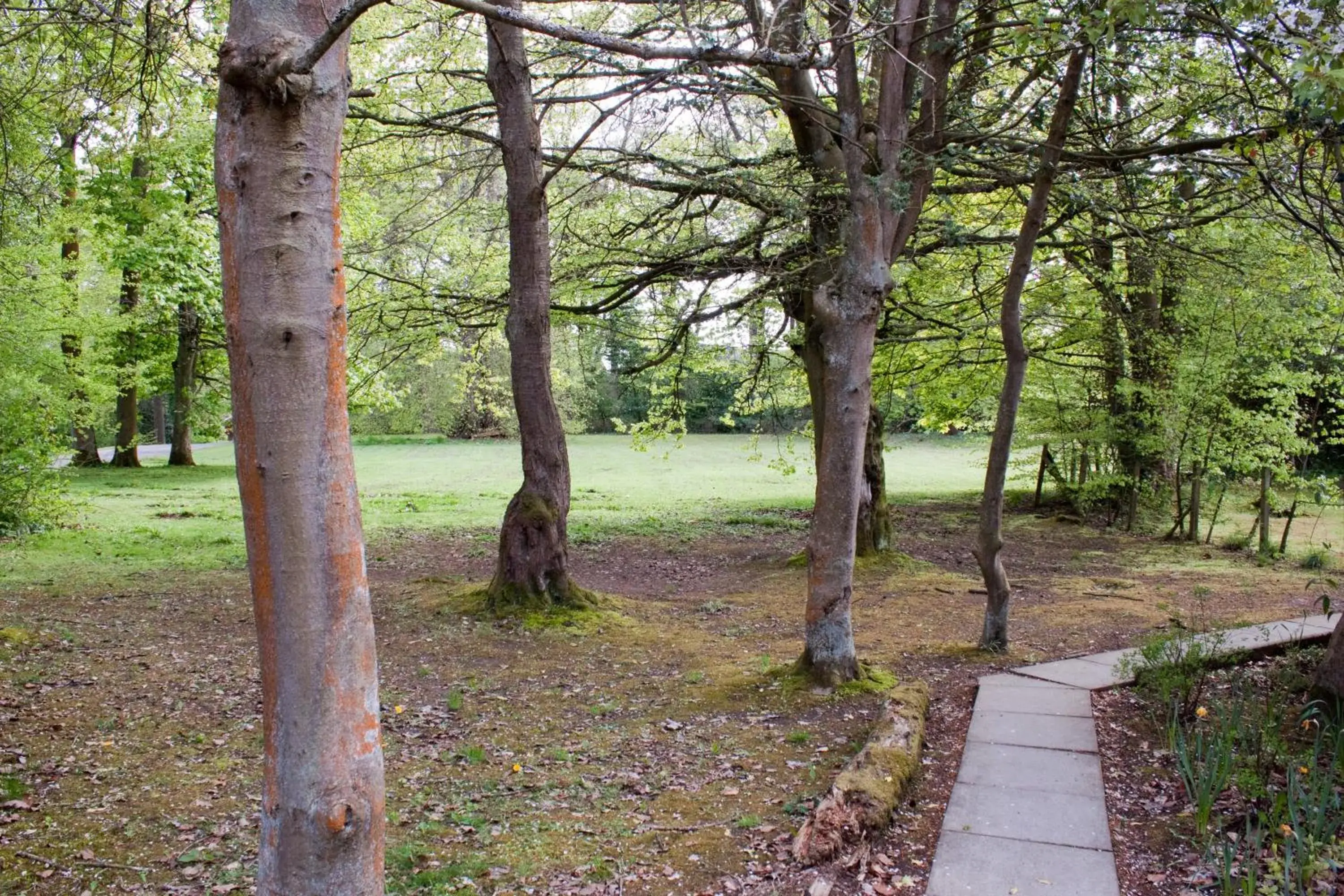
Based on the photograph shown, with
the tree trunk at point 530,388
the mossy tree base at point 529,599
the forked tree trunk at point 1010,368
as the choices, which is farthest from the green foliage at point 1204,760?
the tree trunk at point 530,388

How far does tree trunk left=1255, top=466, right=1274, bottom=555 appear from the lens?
12961 millimetres

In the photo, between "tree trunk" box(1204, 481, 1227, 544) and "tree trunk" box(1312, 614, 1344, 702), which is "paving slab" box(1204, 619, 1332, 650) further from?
"tree trunk" box(1204, 481, 1227, 544)

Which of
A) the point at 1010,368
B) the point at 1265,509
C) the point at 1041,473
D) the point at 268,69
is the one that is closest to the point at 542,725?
the point at 1010,368

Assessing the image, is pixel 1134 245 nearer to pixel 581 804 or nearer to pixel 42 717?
pixel 581 804

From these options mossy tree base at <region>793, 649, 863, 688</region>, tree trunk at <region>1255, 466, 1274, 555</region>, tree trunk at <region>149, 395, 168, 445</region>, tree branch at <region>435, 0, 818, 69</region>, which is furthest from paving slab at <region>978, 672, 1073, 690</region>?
tree trunk at <region>149, 395, 168, 445</region>

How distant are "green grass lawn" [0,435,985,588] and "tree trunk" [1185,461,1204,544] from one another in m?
4.43

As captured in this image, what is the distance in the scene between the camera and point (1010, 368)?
6.82m

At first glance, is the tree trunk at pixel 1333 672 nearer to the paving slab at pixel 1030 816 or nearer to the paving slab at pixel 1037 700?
the paving slab at pixel 1037 700

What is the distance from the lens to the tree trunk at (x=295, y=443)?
8.39 feet

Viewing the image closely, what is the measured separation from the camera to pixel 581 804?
459 centimetres

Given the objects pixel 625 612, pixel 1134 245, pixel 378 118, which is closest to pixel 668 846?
pixel 625 612

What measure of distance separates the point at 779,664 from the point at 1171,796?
127 inches

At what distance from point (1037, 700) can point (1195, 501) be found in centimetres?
1021

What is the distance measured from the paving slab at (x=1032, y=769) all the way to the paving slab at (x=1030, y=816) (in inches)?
2.6
